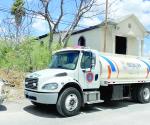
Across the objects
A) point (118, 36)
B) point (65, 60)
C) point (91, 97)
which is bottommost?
point (91, 97)

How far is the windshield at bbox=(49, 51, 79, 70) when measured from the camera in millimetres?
12633

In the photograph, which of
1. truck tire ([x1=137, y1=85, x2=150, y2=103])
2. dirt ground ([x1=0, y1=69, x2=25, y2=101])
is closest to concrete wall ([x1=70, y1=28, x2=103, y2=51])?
dirt ground ([x1=0, y1=69, x2=25, y2=101])

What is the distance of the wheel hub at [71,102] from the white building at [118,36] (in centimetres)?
2050

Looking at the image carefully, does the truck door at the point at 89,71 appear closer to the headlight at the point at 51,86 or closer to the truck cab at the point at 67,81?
the truck cab at the point at 67,81

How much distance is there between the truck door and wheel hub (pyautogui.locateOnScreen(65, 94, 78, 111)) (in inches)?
31.7

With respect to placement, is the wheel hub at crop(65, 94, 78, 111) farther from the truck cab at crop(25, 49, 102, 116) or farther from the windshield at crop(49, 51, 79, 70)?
the windshield at crop(49, 51, 79, 70)

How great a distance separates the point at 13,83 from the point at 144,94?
20.9 feet

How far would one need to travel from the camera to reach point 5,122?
1064 centimetres

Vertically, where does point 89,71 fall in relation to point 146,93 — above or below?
above

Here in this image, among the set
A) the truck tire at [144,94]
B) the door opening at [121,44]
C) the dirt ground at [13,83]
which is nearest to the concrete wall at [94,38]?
the door opening at [121,44]

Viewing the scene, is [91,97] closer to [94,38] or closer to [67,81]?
[67,81]

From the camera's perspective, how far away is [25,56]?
68.7ft

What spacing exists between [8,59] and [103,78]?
8.36m

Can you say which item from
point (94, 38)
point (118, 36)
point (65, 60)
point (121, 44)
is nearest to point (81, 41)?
point (94, 38)
